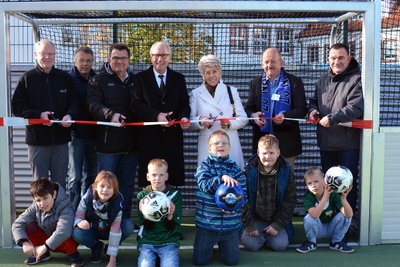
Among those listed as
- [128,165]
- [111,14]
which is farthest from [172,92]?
[111,14]

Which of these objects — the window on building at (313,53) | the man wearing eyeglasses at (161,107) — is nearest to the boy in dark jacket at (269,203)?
the man wearing eyeglasses at (161,107)

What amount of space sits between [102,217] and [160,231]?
1.87 feet

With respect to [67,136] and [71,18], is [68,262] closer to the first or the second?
[67,136]

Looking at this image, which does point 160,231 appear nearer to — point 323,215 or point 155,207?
point 155,207

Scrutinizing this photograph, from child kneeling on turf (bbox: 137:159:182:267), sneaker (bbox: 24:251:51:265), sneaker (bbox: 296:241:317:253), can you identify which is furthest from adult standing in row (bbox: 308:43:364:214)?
sneaker (bbox: 24:251:51:265)

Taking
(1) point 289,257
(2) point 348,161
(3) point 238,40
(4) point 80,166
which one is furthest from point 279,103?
(4) point 80,166

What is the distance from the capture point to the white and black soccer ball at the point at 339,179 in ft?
16.4

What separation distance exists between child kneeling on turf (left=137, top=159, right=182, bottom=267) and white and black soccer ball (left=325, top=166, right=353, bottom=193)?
1522 mm

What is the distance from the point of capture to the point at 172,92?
18.0 ft

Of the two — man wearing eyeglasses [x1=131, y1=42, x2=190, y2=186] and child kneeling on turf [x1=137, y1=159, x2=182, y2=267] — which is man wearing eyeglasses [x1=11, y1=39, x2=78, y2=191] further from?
child kneeling on turf [x1=137, y1=159, x2=182, y2=267]

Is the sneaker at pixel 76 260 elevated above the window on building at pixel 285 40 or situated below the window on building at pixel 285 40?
below

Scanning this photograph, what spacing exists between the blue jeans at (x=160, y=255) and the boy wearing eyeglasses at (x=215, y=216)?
296 mm

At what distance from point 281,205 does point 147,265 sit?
1.58 meters

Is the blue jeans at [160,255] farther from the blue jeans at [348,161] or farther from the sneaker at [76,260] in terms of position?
the blue jeans at [348,161]
